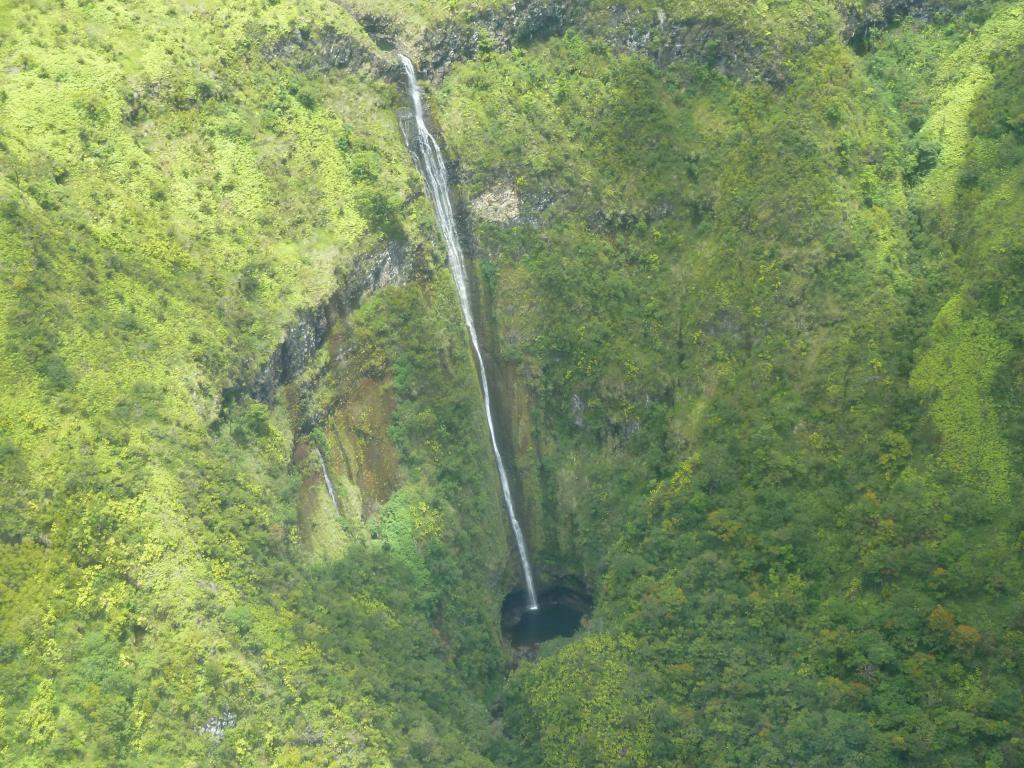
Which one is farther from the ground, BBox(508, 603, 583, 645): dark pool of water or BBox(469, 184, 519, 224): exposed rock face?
BBox(469, 184, 519, 224): exposed rock face

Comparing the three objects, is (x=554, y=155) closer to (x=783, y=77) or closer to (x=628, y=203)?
(x=628, y=203)

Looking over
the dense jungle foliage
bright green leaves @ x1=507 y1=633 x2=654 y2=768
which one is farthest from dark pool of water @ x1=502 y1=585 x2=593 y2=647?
bright green leaves @ x1=507 y1=633 x2=654 y2=768

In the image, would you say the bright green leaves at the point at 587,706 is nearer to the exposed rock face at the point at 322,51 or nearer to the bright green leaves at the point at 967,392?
the bright green leaves at the point at 967,392

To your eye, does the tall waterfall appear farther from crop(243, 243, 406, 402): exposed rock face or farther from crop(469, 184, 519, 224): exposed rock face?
crop(243, 243, 406, 402): exposed rock face

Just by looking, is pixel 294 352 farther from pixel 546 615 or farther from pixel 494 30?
pixel 494 30

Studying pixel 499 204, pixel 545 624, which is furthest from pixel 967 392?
pixel 499 204

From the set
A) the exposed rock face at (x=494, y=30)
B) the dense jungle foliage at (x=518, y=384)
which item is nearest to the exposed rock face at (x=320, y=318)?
the dense jungle foliage at (x=518, y=384)
